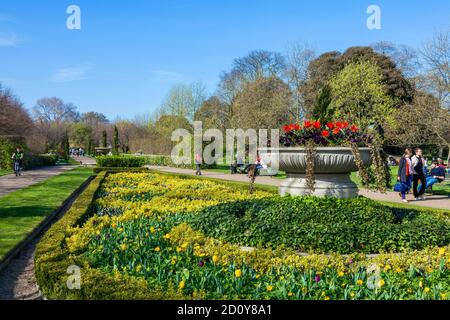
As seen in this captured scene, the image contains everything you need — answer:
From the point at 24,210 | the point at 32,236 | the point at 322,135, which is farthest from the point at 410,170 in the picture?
the point at 24,210

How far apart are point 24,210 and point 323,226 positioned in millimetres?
6959

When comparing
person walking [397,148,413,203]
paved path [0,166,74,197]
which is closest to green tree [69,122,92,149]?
paved path [0,166,74,197]

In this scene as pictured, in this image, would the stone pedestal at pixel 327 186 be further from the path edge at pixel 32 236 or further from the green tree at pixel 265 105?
the green tree at pixel 265 105

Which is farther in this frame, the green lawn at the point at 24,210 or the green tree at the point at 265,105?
the green tree at the point at 265,105

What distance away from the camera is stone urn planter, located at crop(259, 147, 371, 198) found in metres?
6.58

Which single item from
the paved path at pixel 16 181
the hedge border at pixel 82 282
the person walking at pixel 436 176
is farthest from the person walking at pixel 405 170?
the paved path at pixel 16 181

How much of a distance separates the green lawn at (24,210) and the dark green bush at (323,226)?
9.48 ft

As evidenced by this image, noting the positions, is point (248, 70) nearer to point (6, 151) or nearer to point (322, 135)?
point (6, 151)

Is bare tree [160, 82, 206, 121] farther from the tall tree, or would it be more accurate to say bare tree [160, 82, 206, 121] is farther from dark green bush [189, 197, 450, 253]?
dark green bush [189, 197, 450, 253]

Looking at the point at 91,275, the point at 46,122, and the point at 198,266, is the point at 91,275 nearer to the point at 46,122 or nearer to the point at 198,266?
the point at 198,266

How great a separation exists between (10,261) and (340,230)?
4.45 metres

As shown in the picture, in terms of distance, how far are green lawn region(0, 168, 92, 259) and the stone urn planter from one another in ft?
14.1

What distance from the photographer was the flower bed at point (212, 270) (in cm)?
383

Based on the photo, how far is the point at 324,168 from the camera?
263 inches
